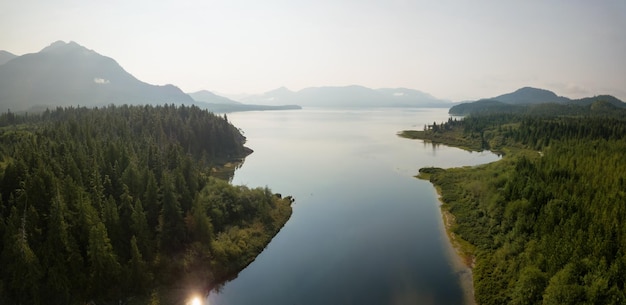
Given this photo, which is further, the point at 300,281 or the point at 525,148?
the point at 525,148

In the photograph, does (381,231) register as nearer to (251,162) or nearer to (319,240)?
(319,240)

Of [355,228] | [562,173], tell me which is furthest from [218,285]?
[562,173]

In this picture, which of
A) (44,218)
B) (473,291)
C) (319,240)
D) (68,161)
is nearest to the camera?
(44,218)

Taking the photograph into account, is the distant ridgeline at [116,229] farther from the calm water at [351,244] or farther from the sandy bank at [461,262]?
the sandy bank at [461,262]

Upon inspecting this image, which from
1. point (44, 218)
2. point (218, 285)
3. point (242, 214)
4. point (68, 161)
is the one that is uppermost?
point (68, 161)

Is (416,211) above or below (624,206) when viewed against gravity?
below

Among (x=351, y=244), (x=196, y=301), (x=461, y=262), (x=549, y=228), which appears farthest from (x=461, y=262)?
(x=196, y=301)

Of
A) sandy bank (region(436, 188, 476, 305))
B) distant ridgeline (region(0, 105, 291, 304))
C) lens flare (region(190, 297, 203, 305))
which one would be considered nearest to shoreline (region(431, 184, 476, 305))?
sandy bank (region(436, 188, 476, 305))

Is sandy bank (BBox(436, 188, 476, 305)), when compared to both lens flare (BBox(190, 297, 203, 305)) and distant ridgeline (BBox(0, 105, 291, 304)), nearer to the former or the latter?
distant ridgeline (BBox(0, 105, 291, 304))
